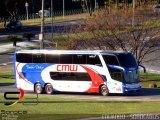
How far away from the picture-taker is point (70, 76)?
37.0 m

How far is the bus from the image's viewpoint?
3553 centimetres

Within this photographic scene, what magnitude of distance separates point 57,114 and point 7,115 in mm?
2928

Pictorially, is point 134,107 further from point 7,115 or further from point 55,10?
point 55,10

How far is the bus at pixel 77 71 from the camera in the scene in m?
35.5

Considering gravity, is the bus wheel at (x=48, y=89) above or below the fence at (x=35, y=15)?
above

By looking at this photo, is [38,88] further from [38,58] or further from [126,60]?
[126,60]

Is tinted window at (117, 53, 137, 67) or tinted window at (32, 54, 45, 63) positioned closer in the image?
tinted window at (117, 53, 137, 67)

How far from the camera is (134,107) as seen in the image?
92.1 ft

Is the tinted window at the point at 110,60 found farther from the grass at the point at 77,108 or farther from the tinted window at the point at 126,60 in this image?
the grass at the point at 77,108

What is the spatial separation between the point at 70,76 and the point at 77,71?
0.70 metres

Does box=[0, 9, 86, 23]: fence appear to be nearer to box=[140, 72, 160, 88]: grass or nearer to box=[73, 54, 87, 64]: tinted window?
box=[140, 72, 160, 88]: grass

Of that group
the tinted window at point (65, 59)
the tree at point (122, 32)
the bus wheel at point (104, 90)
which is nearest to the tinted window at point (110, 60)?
the bus wheel at point (104, 90)

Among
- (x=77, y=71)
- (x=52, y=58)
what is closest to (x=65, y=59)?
(x=52, y=58)

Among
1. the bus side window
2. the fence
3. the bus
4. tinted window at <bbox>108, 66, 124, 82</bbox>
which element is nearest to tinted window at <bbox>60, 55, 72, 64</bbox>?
the bus
